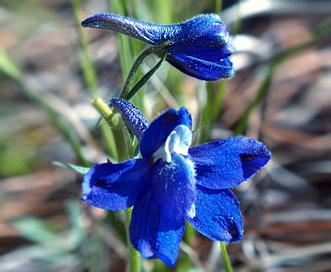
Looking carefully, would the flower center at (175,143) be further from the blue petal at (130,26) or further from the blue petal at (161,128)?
the blue petal at (130,26)

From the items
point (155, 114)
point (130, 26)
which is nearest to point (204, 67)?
point (130, 26)

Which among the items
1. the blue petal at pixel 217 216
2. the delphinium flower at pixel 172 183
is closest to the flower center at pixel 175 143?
the delphinium flower at pixel 172 183

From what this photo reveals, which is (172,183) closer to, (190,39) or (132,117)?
(132,117)

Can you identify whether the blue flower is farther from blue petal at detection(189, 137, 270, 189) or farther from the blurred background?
the blurred background

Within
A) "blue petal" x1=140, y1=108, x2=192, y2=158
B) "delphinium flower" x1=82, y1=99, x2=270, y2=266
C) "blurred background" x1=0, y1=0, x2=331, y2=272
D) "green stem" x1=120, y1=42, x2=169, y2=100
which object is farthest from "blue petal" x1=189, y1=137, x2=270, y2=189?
"blurred background" x1=0, y1=0, x2=331, y2=272

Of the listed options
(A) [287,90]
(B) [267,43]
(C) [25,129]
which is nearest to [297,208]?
(A) [287,90]

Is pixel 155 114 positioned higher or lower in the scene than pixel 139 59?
lower

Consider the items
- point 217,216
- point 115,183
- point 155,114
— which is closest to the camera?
point 115,183

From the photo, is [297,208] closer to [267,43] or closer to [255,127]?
[255,127]
